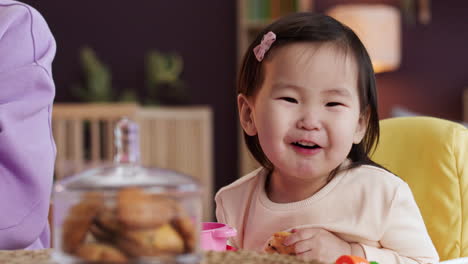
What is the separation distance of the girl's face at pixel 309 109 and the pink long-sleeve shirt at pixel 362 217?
0.16 feet

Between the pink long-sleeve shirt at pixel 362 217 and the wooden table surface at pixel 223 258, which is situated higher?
the wooden table surface at pixel 223 258

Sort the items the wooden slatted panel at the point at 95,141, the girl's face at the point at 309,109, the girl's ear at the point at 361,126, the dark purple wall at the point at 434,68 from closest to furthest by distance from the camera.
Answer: the girl's face at the point at 309,109 → the girl's ear at the point at 361,126 → the wooden slatted panel at the point at 95,141 → the dark purple wall at the point at 434,68

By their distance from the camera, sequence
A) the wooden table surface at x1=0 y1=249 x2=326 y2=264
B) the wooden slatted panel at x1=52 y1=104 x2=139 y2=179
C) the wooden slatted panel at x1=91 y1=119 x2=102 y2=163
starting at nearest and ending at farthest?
the wooden table surface at x1=0 y1=249 x2=326 y2=264 → the wooden slatted panel at x1=52 y1=104 x2=139 y2=179 → the wooden slatted panel at x1=91 y1=119 x2=102 y2=163

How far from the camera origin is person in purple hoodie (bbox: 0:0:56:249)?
109 cm

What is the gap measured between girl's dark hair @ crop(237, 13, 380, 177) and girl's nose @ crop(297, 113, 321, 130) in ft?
0.34

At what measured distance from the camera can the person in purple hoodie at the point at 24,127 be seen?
1087mm

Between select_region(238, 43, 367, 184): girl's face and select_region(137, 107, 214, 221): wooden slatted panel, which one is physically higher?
select_region(238, 43, 367, 184): girl's face

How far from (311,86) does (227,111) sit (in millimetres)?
4080

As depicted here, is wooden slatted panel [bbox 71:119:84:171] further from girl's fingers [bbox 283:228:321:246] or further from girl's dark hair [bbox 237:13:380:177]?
girl's fingers [bbox 283:228:321:246]

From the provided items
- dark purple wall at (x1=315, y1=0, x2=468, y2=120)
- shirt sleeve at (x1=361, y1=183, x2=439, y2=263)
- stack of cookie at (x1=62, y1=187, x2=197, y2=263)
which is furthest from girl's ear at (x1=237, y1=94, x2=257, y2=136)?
dark purple wall at (x1=315, y1=0, x2=468, y2=120)

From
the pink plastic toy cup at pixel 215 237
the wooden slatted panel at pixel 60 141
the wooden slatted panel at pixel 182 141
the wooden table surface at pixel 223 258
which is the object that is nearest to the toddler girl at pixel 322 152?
the pink plastic toy cup at pixel 215 237

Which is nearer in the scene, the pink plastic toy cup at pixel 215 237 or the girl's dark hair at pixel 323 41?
the pink plastic toy cup at pixel 215 237

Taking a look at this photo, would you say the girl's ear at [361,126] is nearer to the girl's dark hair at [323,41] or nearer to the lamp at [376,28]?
the girl's dark hair at [323,41]

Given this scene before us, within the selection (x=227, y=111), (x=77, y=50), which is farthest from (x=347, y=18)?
(x=77, y=50)
